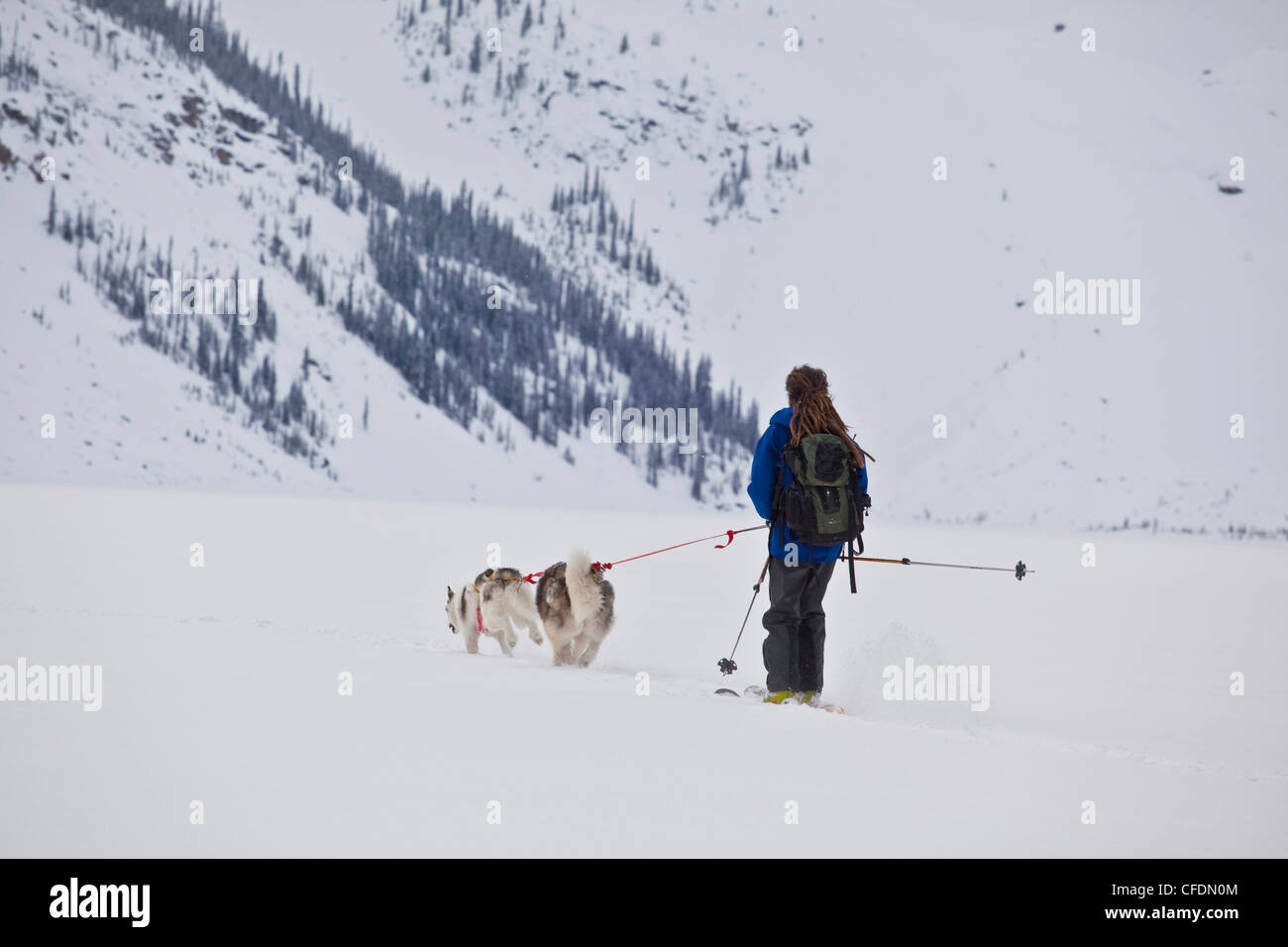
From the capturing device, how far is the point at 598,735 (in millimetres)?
6168

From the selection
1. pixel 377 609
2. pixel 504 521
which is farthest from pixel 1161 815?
pixel 504 521

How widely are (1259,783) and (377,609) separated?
9325 millimetres

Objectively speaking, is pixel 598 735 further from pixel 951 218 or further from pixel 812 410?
pixel 951 218

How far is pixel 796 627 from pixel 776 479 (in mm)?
1139

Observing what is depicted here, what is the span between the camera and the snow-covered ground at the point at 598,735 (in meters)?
4.50

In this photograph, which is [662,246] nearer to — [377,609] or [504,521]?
[504,521]

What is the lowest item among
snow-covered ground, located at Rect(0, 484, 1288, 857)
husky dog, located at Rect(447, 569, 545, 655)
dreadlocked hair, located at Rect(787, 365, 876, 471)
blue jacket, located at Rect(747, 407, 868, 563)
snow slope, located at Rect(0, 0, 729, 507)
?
snow-covered ground, located at Rect(0, 484, 1288, 857)

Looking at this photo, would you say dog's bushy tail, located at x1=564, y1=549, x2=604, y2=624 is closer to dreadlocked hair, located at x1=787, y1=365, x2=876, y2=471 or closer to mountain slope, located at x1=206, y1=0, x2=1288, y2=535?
dreadlocked hair, located at x1=787, y1=365, x2=876, y2=471

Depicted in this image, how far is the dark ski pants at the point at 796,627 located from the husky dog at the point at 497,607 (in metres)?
3.17

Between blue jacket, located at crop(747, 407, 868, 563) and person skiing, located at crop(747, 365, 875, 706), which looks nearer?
person skiing, located at crop(747, 365, 875, 706)

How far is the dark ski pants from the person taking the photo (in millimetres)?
7652

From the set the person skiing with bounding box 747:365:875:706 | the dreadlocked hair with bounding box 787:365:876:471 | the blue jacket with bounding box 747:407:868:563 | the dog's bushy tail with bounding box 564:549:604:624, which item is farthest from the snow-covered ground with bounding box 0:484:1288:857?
the dreadlocked hair with bounding box 787:365:876:471

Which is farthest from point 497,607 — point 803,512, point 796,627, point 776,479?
point 803,512

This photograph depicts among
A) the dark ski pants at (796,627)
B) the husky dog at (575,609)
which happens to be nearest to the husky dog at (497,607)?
the husky dog at (575,609)
